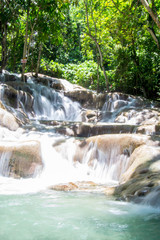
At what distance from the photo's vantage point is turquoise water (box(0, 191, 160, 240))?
2725 millimetres

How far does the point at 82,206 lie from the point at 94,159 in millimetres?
3702

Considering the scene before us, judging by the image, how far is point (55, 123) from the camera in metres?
11.4

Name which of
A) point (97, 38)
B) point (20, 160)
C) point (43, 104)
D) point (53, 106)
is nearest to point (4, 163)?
point (20, 160)

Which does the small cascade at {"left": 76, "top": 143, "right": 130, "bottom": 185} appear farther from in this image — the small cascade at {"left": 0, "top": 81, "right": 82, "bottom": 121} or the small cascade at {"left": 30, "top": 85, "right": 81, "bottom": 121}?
the small cascade at {"left": 30, "top": 85, "right": 81, "bottom": 121}

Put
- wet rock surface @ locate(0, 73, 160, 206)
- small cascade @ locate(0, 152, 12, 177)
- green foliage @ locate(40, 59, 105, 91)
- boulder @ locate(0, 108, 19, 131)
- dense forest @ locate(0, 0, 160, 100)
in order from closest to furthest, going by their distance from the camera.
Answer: wet rock surface @ locate(0, 73, 160, 206) → small cascade @ locate(0, 152, 12, 177) → boulder @ locate(0, 108, 19, 131) → dense forest @ locate(0, 0, 160, 100) → green foliage @ locate(40, 59, 105, 91)

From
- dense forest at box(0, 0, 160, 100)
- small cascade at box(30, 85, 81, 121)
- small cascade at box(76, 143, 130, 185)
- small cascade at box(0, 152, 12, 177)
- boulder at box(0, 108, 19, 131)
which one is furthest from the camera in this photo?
dense forest at box(0, 0, 160, 100)

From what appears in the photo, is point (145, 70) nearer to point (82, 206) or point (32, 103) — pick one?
point (32, 103)

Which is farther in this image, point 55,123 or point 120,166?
point 55,123

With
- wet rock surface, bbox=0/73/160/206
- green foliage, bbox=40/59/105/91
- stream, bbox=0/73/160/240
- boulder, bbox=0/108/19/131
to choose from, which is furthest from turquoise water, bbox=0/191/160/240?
green foliage, bbox=40/59/105/91

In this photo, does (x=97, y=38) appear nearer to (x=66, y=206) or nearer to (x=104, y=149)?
(x=104, y=149)

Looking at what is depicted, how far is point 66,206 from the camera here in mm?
3912

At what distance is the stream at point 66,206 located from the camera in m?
2.80

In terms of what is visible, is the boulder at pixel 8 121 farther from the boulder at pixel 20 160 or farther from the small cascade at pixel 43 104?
the small cascade at pixel 43 104

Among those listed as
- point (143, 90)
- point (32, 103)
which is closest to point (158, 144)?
point (32, 103)
